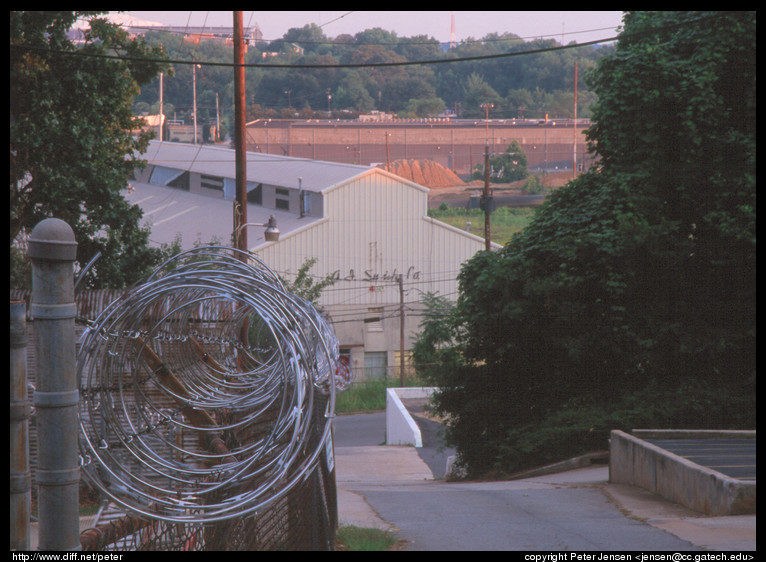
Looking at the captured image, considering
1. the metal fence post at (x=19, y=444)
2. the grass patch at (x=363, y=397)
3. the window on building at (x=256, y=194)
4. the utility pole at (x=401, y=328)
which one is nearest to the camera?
the metal fence post at (x=19, y=444)

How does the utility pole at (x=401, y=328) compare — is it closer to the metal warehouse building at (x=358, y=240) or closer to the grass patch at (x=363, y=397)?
the metal warehouse building at (x=358, y=240)

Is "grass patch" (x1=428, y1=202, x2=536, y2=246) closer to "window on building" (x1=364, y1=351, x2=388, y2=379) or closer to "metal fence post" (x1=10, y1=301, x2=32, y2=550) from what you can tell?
"window on building" (x1=364, y1=351, x2=388, y2=379)

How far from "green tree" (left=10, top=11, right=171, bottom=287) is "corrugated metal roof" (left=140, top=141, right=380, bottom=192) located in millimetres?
19724

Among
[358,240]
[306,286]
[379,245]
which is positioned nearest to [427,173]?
[379,245]

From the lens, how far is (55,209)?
17.8 meters

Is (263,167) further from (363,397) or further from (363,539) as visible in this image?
(363,539)

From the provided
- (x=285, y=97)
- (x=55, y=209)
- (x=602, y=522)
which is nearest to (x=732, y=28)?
(x=602, y=522)

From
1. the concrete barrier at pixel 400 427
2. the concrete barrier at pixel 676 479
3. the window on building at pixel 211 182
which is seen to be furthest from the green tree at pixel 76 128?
the window on building at pixel 211 182

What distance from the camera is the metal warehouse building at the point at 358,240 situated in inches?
1521

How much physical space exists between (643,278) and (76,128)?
12121 mm

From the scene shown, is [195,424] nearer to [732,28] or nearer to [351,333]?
[732,28]

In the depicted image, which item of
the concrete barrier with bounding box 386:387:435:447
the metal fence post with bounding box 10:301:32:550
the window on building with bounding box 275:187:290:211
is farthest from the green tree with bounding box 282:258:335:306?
the metal fence post with bounding box 10:301:32:550

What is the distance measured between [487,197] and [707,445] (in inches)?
906

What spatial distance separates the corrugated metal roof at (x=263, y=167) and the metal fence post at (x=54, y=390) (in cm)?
3538
